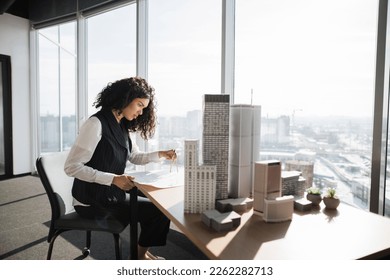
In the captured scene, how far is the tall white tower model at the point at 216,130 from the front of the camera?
122cm

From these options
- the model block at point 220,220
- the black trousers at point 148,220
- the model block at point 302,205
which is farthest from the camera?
the black trousers at point 148,220

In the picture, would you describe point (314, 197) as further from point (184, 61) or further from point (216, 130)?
point (184, 61)

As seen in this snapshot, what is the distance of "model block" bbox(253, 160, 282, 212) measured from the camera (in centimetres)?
114

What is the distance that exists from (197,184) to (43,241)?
71.9 inches

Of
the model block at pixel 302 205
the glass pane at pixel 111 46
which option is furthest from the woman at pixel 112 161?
the glass pane at pixel 111 46

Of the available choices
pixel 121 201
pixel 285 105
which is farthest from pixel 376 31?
pixel 121 201

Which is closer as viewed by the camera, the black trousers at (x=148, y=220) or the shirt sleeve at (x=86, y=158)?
the shirt sleeve at (x=86, y=158)

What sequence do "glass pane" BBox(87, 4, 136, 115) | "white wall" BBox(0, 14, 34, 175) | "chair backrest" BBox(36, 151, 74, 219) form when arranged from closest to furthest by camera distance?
"chair backrest" BBox(36, 151, 74, 219)
"glass pane" BBox(87, 4, 136, 115)
"white wall" BBox(0, 14, 34, 175)

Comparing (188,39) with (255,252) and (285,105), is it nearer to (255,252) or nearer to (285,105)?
(285,105)

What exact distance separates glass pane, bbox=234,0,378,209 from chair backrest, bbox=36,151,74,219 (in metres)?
1.13

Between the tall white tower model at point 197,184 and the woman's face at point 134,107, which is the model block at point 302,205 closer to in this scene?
the tall white tower model at point 197,184

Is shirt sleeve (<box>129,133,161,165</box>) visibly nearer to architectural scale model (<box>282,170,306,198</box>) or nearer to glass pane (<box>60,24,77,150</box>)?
architectural scale model (<box>282,170,306,198</box>)

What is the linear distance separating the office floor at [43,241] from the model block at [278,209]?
70cm

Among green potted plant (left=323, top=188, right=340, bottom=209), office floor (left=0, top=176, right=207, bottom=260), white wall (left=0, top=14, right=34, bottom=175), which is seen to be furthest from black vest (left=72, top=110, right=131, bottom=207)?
white wall (left=0, top=14, right=34, bottom=175)
